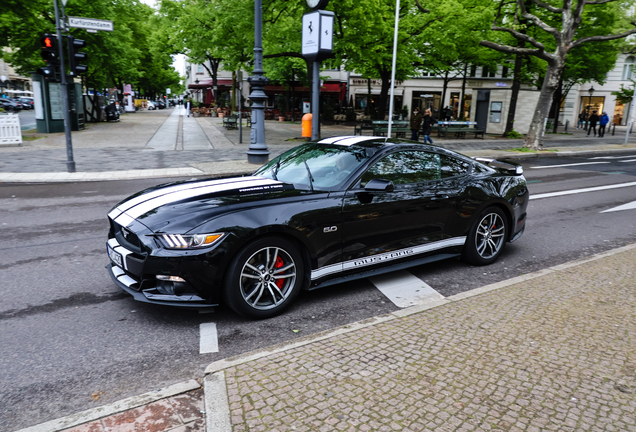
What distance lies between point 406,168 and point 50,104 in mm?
23132

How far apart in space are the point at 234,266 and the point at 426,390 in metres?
1.79

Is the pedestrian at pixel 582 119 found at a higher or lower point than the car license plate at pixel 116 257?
higher

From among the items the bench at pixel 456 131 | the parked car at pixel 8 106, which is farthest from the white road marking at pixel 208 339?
the parked car at pixel 8 106

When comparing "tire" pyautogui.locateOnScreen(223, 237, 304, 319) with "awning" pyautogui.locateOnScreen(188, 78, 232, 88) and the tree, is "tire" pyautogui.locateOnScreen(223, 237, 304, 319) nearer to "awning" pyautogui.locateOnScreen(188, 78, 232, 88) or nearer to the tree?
the tree

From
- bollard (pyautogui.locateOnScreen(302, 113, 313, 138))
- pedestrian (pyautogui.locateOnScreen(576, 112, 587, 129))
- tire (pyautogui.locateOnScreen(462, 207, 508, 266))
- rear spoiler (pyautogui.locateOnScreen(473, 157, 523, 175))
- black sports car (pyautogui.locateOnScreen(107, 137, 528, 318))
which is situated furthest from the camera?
pedestrian (pyautogui.locateOnScreen(576, 112, 587, 129))

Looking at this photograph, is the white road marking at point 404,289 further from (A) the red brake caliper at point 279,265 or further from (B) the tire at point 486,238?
(A) the red brake caliper at point 279,265

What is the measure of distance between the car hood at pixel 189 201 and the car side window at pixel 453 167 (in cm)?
191

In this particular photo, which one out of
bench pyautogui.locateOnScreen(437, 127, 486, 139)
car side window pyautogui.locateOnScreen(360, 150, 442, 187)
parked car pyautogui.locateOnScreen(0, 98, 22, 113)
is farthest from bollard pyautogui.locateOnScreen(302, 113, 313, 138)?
parked car pyautogui.locateOnScreen(0, 98, 22, 113)

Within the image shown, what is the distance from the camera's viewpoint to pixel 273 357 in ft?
10.9

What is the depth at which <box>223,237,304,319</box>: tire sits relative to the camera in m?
3.94

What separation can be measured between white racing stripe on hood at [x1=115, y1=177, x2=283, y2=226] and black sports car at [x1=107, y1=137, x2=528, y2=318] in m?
0.01

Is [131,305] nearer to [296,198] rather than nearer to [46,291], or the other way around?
[46,291]

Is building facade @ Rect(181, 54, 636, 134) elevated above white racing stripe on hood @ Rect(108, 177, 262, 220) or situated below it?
above

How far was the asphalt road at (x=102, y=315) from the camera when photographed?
3.23m
